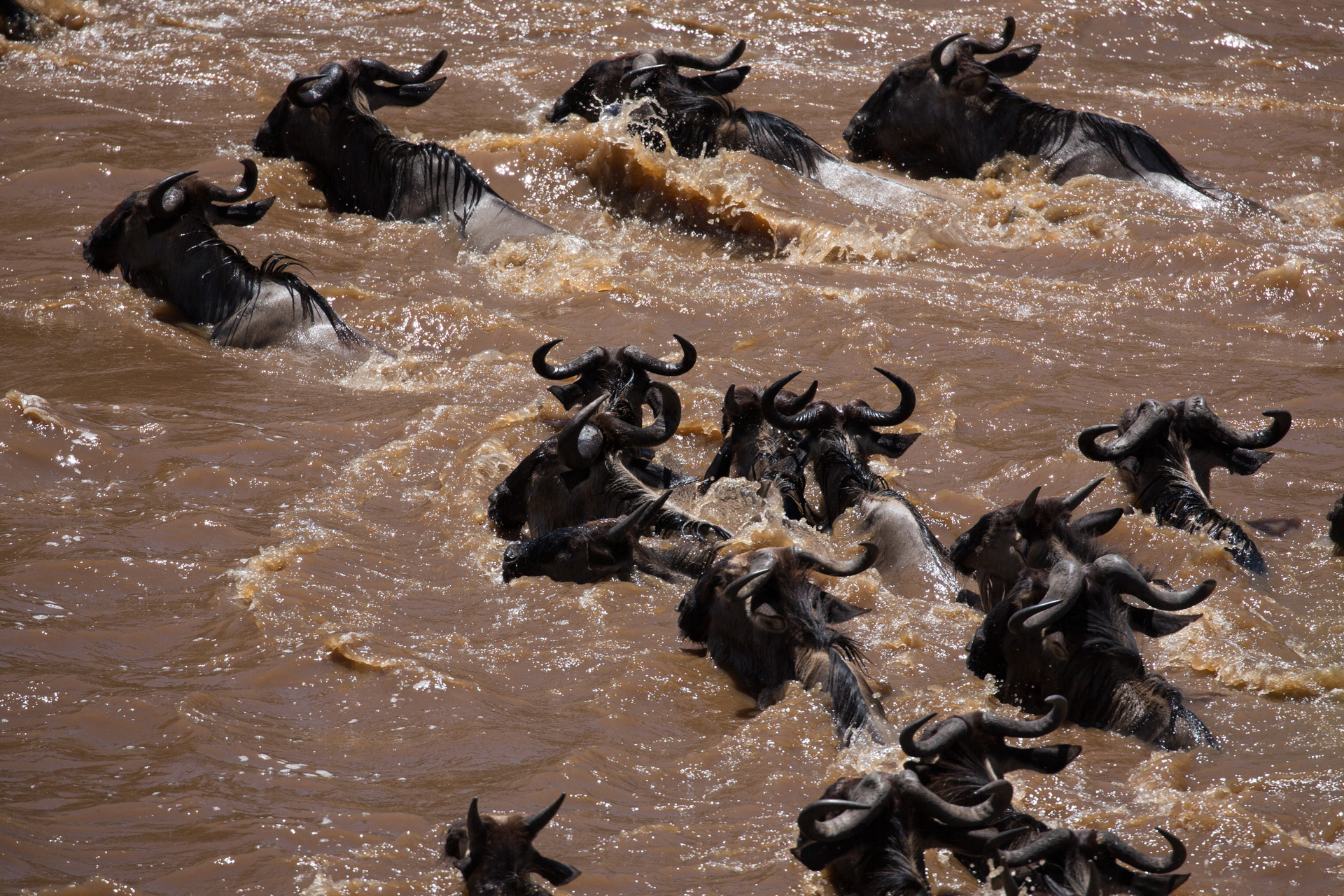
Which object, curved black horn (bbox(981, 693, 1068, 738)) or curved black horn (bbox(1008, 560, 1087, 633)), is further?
curved black horn (bbox(1008, 560, 1087, 633))

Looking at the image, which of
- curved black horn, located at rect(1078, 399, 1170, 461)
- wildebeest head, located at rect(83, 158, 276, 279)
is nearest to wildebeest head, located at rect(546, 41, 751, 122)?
wildebeest head, located at rect(83, 158, 276, 279)

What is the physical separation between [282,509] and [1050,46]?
41.7 ft

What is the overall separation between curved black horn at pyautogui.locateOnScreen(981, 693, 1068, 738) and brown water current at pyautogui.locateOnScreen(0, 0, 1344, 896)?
51cm

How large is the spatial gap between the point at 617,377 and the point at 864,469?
161 centimetres

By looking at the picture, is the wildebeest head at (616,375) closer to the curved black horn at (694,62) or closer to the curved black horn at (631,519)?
the curved black horn at (631,519)

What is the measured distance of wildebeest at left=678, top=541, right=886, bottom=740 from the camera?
4949 millimetres

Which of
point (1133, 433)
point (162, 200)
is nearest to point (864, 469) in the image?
point (1133, 433)

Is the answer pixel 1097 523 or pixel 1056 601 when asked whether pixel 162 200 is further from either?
pixel 1056 601

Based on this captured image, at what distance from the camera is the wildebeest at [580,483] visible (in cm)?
654

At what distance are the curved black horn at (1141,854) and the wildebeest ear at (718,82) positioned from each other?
30.9ft

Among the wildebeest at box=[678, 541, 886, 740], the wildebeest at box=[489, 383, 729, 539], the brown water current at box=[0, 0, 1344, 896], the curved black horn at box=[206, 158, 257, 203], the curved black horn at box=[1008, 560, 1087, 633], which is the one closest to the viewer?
the brown water current at box=[0, 0, 1344, 896]

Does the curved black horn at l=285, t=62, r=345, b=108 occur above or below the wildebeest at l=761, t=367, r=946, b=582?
above

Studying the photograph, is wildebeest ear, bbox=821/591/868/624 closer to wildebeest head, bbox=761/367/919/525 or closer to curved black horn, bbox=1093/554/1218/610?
curved black horn, bbox=1093/554/1218/610

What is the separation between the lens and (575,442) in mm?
6480
